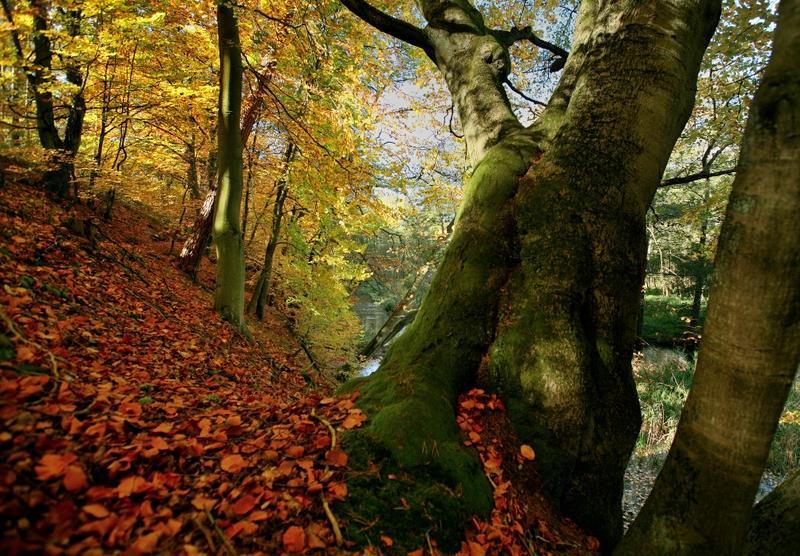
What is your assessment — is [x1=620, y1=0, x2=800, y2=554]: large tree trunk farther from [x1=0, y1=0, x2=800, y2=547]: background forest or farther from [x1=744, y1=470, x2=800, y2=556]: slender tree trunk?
[x1=0, y1=0, x2=800, y2=547]: background forest

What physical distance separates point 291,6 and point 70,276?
4909 mm

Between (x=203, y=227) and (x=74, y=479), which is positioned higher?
(x=203, y=227)

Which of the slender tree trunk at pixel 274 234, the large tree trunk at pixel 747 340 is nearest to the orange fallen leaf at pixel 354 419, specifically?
the large tree trunk at pixel 747 340

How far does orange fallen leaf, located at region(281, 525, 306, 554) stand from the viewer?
1.26m

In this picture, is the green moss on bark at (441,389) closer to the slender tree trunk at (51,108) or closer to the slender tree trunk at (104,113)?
the slender tree trunk at (51,108)

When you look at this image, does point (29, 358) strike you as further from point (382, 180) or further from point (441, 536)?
point (382, 180)

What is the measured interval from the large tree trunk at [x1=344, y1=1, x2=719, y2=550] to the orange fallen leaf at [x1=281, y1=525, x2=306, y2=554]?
66 cm

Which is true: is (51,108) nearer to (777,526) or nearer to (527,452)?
(527,452)

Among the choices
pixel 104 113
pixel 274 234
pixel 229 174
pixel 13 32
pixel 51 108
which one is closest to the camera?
pixel 13 32

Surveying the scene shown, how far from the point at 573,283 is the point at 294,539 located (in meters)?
1.93

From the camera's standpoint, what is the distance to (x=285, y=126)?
7.52 metres

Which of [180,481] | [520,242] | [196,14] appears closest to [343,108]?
[196,14]

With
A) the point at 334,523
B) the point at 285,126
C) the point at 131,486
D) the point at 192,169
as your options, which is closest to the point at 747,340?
the point at 334,523

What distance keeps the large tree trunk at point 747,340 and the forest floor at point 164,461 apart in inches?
24.9
